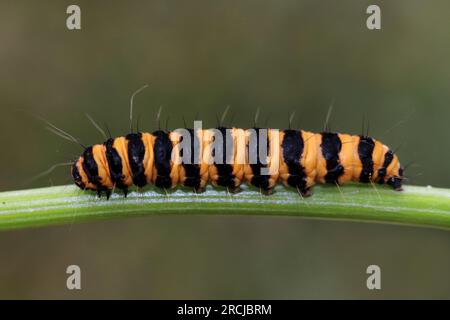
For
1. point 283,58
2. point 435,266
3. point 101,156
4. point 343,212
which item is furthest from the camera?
point 283,58

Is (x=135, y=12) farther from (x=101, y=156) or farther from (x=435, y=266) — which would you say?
(x=435, y=266)

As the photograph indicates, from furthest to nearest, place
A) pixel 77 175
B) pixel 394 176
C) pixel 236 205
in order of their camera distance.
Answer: pixel 77 175, pixel 394 176, pixel 236 205

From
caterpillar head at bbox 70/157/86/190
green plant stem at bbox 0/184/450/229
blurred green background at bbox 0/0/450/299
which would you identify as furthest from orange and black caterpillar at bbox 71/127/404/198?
blurred green background at bbox 0/0/450/299

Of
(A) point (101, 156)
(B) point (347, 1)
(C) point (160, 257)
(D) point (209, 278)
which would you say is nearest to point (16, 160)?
(C) point (160, 257)

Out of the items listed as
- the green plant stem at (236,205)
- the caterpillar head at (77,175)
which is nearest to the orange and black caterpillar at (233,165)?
the caterpillar head at (77,175)

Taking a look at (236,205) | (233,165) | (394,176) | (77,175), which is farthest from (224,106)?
(236,205)

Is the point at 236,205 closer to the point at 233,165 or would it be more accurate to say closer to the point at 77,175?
the point at 233,165
